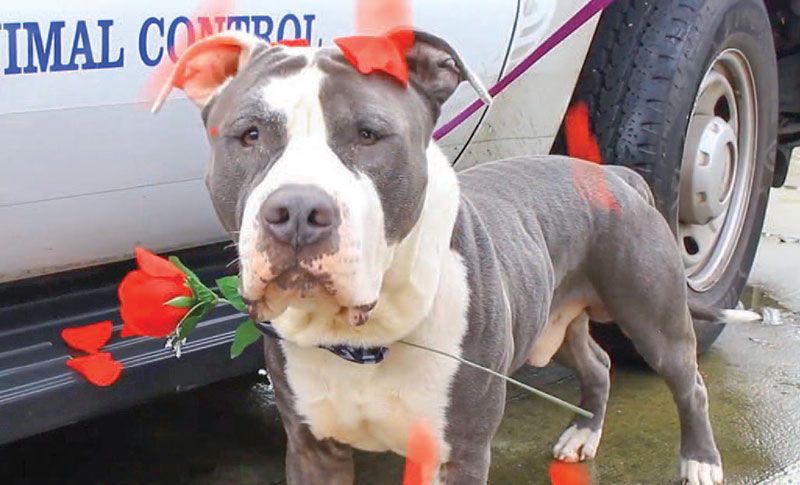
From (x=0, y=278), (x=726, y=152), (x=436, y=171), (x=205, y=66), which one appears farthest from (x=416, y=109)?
(x=726, y=152)

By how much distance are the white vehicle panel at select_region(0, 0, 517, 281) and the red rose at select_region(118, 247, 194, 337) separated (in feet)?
0.51

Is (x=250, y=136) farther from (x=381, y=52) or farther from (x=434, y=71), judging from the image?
(x=434, y=71)

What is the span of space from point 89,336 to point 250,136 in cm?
85

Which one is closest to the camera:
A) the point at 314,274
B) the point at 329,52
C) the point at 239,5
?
the point at 314,274

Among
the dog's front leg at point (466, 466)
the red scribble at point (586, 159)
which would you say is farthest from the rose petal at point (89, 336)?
the red scribble at point (586, 159)

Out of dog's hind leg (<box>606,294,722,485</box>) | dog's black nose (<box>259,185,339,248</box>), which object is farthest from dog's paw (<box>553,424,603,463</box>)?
dog's black nose (<box>259,185,339,248</box>)

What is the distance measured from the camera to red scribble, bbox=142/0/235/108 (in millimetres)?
2898

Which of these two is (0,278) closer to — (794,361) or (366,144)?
(366,144)

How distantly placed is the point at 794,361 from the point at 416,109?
308cm

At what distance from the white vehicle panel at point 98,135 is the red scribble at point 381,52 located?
542 millimetres

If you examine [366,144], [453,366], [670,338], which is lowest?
[670,338]

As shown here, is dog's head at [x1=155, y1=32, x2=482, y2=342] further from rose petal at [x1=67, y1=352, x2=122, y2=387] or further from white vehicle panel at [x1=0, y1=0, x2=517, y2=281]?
rose petal at [x1=67, y1=352, x2=122, y2=387]

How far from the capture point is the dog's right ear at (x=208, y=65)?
8.74 feet

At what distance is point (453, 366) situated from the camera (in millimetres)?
2889
